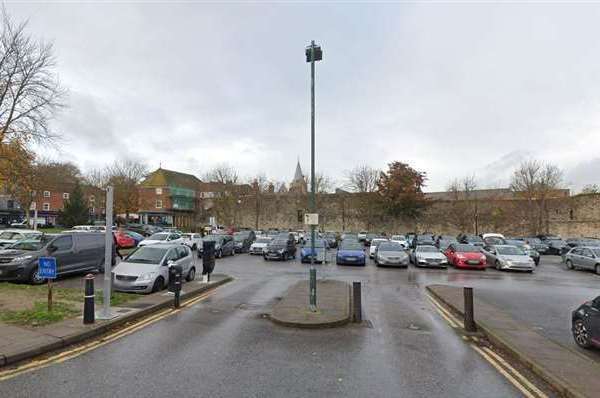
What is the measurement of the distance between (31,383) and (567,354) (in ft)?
28.0

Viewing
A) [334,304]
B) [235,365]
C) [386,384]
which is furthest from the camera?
[334,304]

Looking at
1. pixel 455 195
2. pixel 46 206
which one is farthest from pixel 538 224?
pixel 46 206

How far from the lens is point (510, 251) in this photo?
23500 millimetres

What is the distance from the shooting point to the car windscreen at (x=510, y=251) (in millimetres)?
23191

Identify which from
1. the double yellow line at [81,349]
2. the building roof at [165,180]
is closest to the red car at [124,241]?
the double yellow line at [81,349]

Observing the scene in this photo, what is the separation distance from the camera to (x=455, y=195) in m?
61.8

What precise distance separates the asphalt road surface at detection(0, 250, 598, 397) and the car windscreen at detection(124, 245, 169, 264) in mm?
2993

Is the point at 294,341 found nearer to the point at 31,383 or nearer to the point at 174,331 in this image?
the point at 174,331

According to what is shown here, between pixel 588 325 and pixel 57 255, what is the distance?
53.5ft

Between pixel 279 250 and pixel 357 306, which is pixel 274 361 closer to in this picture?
pixel 357 306

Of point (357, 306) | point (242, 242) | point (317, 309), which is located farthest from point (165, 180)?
point (357, 306)

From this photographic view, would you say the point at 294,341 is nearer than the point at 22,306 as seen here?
Yes

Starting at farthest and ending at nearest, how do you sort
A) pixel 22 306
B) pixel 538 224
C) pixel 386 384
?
1. pixel 538 224
2. pixel 22 306
3. pixel 386 384

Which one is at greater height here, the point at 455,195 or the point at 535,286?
the point at 455,195
